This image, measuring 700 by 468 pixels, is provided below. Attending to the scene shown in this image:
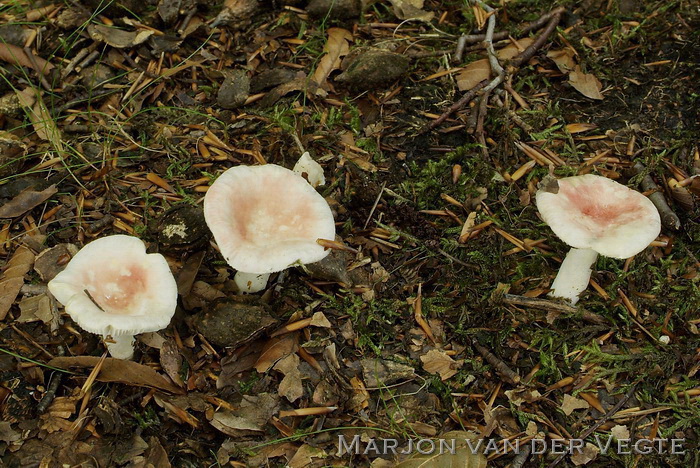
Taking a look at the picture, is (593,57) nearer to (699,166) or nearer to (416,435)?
(699,166)

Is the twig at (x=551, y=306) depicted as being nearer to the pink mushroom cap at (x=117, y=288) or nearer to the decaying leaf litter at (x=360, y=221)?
the decaying leaf litter at (x=360, y=221)

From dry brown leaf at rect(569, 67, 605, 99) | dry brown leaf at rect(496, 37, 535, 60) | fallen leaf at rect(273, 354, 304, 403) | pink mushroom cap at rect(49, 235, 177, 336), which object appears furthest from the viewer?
dry brown leaf at rect(496, 37, 535, 60)

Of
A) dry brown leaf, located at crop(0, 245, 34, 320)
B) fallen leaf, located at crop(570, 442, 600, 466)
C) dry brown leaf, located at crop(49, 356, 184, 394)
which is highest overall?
dry brown leaf, located at crop(0, 245, 34, 320)

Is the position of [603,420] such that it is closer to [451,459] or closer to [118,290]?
[451,459]

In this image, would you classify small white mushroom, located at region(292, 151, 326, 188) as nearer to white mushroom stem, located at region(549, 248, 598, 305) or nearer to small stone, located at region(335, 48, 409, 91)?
small stone, located at region(335, 48, 409, 91)

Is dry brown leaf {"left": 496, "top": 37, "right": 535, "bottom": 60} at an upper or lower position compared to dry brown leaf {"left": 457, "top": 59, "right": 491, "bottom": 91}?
upper

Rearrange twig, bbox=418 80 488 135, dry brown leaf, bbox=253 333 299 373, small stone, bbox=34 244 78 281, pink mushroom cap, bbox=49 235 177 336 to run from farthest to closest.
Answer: twig, bbox=418 80 488 135 → small stone, bbox=34 244 78 281 → dry brown leaf, bbox=253 333 299 373 → pink mushroom cap, bbox=49 235 177 336

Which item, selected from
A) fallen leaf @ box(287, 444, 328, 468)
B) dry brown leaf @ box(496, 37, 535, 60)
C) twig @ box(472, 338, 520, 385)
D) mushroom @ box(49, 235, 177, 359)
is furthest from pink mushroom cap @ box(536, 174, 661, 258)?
mushroom @ box(49, 235, 177, 359)

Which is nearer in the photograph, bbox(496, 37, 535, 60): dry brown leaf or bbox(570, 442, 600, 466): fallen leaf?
bbox(570, 442, 600, 466): fallen leaf
